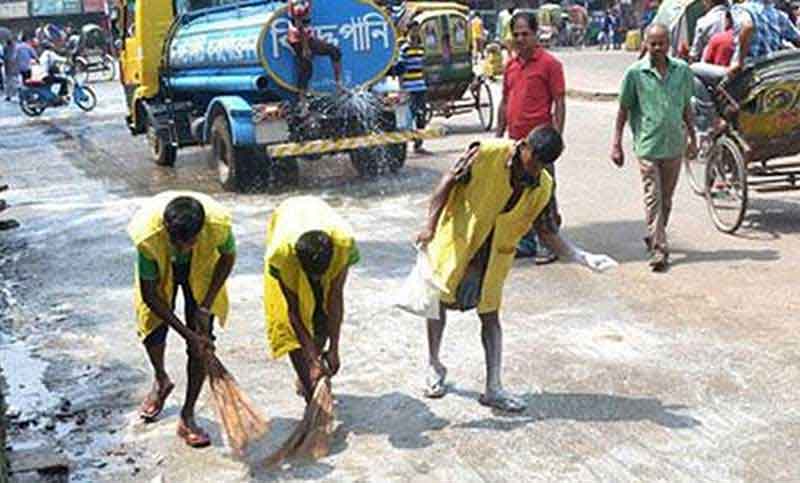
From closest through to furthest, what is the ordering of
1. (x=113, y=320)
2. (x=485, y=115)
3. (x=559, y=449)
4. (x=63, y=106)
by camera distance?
(x=559, y=449), (x=113, y=320), (x=485, y=115), (x=63, y=106)

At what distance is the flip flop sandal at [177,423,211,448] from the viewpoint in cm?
544

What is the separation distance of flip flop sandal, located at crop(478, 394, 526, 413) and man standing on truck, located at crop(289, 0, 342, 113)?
716cm

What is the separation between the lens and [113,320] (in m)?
7.94

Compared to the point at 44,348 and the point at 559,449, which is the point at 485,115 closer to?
the point at 44,348

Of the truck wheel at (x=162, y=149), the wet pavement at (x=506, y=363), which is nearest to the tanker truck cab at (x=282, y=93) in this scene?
the truck wheel at (x=162, y=149)

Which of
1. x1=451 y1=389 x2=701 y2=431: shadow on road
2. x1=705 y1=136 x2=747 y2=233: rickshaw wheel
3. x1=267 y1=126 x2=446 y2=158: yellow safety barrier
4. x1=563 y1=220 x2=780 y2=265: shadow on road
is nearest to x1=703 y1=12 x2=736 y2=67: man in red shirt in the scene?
x1=705 y1=136 x2=747 y2=233: rickshaw wheel

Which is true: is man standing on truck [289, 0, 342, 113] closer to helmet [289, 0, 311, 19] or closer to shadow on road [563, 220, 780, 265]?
helmet [289, 0, 311, 19]

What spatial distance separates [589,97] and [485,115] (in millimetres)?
2971

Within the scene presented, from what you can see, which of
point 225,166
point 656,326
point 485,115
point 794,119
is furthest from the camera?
point 485,115

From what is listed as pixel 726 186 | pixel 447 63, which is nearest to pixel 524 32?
pixel 726 186

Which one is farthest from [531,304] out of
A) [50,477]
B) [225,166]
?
[225,166]

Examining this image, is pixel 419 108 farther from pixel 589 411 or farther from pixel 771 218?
pixel 589 411

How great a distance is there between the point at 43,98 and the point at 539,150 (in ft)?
77.1

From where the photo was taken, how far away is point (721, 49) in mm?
10523
